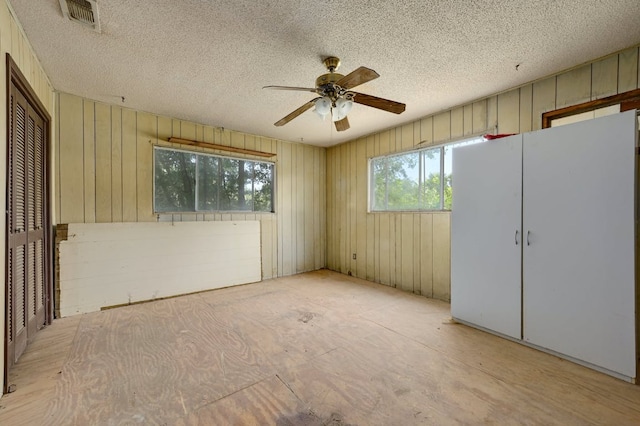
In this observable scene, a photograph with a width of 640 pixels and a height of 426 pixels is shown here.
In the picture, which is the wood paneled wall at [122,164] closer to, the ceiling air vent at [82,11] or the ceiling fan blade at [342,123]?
the ceiling air vent at [82,11]

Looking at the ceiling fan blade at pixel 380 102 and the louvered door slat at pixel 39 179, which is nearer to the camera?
the ceiling fan blade at pixel 380 102

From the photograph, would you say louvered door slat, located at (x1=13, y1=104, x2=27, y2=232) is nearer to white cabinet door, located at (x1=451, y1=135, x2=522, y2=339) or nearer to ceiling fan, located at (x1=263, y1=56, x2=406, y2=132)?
ceiling fan, located at (x1=263, y1=56, x2=406, y2=132)

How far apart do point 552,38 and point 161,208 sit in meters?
4.44

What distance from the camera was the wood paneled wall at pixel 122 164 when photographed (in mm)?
3115

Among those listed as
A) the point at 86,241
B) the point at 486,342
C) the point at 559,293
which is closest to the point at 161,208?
the point at 86,241

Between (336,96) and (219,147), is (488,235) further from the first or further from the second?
(219,147)

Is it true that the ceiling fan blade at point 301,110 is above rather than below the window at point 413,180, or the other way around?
above

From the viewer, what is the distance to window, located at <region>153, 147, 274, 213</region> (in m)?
3.75

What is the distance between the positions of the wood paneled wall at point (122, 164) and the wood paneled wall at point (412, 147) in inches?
42.8

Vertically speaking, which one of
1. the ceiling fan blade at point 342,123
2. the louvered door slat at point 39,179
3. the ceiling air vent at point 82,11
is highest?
the ceiling air vent at point 82,11

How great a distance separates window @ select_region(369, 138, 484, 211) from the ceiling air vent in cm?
349

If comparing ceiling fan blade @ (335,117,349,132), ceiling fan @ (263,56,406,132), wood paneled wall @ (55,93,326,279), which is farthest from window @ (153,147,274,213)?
ceiling fan @ (263,56,406,132)

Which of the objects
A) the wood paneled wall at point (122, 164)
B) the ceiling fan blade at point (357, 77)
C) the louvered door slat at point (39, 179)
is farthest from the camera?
the wood paneled wall at point (122, 164)

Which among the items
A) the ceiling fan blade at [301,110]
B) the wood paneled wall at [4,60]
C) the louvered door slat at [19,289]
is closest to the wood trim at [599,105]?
the ceiling fan blade at [301,110]
